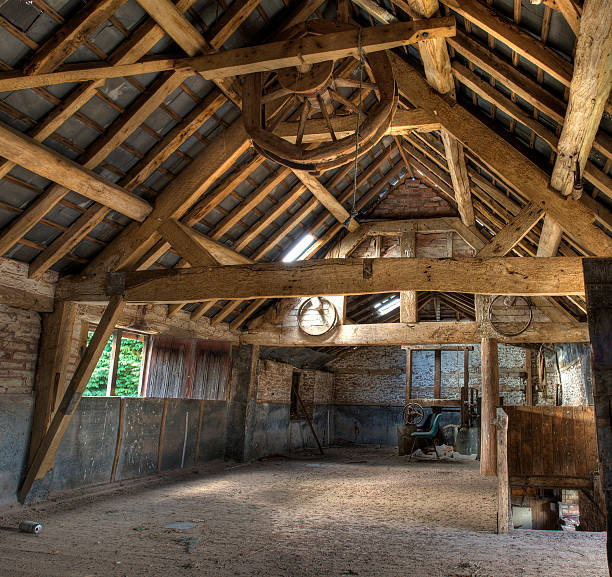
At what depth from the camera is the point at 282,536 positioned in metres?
4.88

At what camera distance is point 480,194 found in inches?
324

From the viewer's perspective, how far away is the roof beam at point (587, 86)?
119 inches

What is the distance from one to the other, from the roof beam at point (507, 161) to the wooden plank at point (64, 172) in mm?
3705

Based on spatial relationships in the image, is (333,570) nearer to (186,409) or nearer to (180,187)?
(180,187)

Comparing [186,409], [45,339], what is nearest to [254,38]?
[45,339]

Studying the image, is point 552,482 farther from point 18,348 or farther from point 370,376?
point 370,376

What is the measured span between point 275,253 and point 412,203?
11.1 feet

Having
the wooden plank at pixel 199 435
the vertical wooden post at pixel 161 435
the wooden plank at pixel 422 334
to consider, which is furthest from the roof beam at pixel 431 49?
the wooden plank at pixel 199 435

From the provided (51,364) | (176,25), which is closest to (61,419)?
(51,364)

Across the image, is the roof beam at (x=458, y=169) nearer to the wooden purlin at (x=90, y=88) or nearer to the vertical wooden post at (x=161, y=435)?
the wooden purlin at (x=90, y=88)

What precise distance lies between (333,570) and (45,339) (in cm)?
481

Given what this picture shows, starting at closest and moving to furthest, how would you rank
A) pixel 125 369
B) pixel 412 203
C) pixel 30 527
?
pixel 30 527 < pixel 412 203 < pixel 125 369

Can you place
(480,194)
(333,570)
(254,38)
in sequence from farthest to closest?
1. (480,194)
2. (254,38)
3. (333,570)

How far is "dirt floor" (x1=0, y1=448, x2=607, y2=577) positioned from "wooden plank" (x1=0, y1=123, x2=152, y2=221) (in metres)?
3.59
